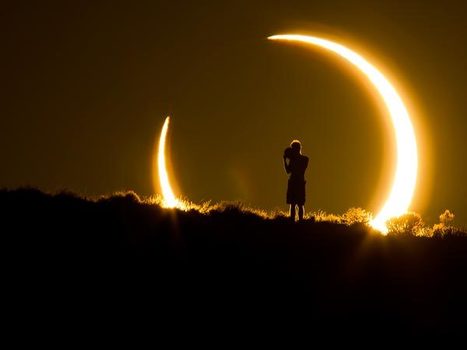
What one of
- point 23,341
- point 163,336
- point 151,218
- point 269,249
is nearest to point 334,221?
point 269,249

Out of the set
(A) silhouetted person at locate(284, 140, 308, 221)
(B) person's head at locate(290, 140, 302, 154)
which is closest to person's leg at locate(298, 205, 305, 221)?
(A) silhouetted person at locate(284, 140, 308, 221)

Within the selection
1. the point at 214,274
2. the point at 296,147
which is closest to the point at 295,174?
the point at 296,147

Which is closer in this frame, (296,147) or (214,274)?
(214,274)

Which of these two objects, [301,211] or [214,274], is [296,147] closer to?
[301,211]

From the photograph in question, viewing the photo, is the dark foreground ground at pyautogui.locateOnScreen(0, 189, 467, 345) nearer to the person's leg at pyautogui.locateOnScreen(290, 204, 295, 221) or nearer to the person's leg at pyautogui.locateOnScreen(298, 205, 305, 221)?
the person's leg at pyautogui.locateOnScreen(290, 204, 295, 221)

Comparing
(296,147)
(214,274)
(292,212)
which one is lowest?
(214,274)

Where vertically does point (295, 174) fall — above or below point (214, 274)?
above
